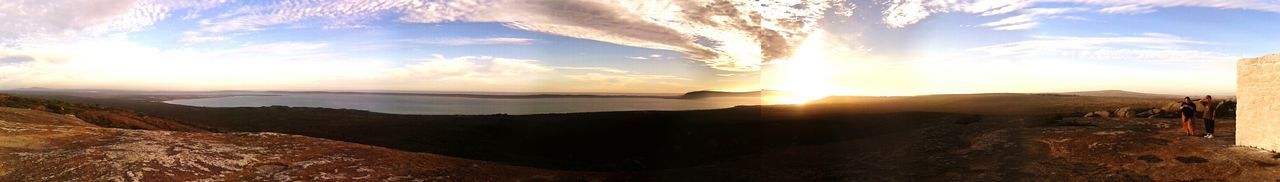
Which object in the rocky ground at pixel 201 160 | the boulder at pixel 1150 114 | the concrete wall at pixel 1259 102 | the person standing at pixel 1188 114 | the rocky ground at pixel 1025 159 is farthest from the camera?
the boulder at pixel 1150 114

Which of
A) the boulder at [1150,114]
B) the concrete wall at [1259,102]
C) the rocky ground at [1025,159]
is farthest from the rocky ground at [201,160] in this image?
the boulder at [1150,114]

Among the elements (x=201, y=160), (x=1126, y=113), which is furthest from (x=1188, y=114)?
(x=201, y=160)

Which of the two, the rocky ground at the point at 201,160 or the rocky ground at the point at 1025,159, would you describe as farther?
the rocky ground at the point at 1025,159

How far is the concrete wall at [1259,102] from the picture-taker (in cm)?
1111

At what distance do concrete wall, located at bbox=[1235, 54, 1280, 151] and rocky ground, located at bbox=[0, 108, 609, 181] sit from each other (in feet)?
43.7

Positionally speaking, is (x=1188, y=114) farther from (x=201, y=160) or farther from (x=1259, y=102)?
(x=201, y=160)

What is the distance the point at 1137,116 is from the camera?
23.1 meters

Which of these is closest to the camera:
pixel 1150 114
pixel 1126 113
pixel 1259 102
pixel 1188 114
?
pixel 1259 102

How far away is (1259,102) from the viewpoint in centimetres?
1154

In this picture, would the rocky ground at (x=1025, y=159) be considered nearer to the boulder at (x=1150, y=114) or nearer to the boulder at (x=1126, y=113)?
the boulder at (x=1150, y=114)

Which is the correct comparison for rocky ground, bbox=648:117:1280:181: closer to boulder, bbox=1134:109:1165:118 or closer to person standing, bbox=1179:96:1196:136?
person standing, bbox=1179:96:1196:136

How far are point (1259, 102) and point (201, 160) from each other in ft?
65.6

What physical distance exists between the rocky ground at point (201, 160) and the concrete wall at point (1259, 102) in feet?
43.7

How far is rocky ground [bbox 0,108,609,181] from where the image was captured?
9.20 meters
